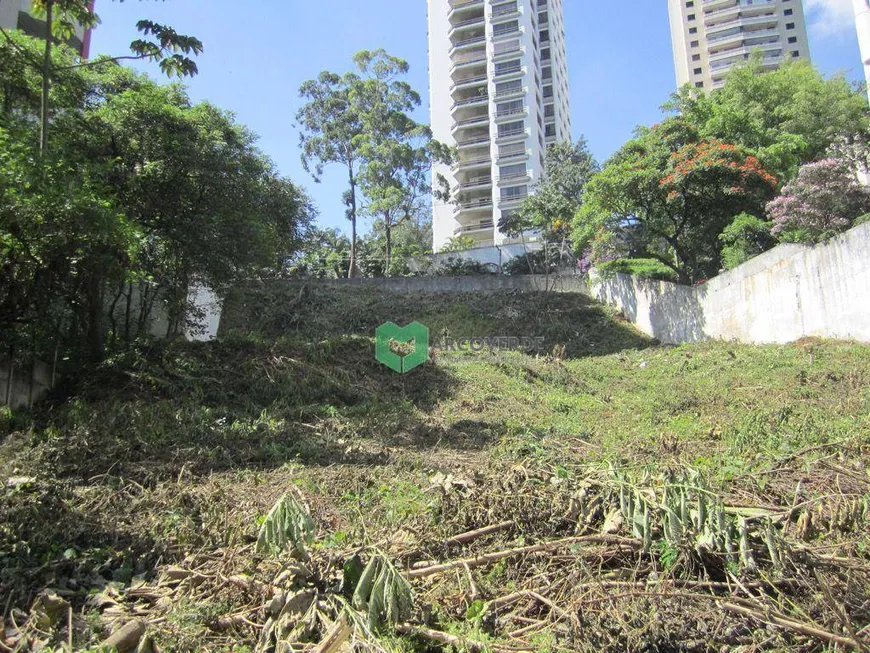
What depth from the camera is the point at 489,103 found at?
33156 millimetres

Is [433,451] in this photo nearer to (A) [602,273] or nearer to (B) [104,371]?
(B) [104,371]

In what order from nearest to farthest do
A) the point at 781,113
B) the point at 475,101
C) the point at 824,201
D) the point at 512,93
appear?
the point at 824,201, the point at 781,113, the point at 512,93, the point at 475,101

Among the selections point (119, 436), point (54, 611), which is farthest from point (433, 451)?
point (54, 611)

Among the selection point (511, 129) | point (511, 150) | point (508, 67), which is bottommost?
point (511, 150)

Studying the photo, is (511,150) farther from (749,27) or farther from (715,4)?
(715,4)

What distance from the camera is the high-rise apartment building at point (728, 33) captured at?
4222cm

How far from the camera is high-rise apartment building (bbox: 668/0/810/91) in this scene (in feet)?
139

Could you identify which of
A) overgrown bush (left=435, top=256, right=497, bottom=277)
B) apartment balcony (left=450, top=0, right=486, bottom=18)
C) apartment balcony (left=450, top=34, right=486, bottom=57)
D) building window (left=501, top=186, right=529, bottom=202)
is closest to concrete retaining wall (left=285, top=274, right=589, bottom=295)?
overgrown bush (left=435, top=256, right=497, bottom=277)

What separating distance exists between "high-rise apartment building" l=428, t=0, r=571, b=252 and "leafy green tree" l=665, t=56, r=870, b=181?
50.8 feet

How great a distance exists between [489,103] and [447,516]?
109 ft

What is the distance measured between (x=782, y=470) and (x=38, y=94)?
347 inches

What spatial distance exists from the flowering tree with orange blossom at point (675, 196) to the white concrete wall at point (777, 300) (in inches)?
39.5

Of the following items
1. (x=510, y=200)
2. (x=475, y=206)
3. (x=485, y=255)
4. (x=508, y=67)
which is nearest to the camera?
(x=485, y=255)

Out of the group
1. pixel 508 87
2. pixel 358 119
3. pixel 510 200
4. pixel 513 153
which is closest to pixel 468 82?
pixel 508 87
